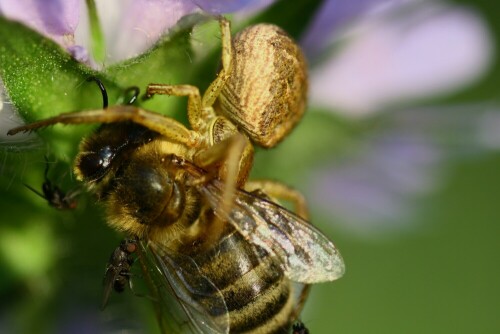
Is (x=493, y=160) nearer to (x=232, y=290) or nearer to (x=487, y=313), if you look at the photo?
(x=487, y=313)

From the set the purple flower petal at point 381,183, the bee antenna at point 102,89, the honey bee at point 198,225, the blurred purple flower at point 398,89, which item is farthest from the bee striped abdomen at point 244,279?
the purple flower petal at point 381,183

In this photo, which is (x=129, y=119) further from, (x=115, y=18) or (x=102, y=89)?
(x=115, y=18)

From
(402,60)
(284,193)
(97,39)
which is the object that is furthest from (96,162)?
(402,60)

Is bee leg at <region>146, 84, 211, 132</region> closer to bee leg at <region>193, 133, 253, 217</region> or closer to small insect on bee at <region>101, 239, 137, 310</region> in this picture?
bee leg at <region>193, 133, 253, 217</region>

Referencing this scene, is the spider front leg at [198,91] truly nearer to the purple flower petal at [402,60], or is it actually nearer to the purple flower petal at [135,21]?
the purple flower petal at [135,21]

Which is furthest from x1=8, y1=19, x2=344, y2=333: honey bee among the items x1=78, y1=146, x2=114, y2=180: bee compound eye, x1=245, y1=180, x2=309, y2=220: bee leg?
x1=245, y1=180, x2=309, y2=220: bee leg

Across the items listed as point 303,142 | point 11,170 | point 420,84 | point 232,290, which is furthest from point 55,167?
point 420,84
